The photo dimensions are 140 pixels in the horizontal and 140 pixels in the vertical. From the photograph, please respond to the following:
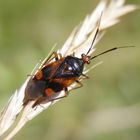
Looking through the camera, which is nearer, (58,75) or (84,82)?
(58,75)

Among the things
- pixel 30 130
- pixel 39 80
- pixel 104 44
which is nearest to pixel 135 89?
pixel 104 44

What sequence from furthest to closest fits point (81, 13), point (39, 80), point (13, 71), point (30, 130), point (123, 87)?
1. point (81, 13)
2. point (123, 87)
3. point (13, 71)
4. point (30, 130)
5. point (39, 80)

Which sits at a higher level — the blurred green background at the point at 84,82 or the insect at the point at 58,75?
the insect at the point at 58,75

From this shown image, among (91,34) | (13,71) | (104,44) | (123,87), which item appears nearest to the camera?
(91,34)

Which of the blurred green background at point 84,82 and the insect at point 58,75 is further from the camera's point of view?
the blurred green background at point 84,82

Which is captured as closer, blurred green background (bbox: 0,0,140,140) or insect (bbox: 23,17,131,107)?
insect (bbox: 23,17,131,107)

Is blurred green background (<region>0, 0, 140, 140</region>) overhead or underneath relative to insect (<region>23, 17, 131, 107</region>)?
underneath

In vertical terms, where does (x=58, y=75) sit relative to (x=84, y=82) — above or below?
above

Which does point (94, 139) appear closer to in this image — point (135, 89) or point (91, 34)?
point (135, 89)
